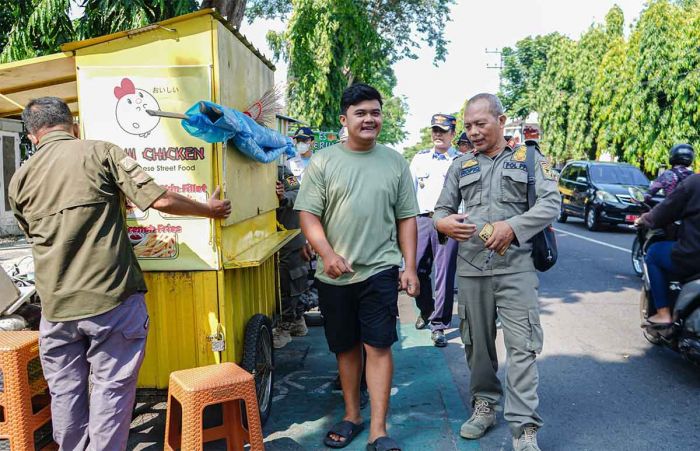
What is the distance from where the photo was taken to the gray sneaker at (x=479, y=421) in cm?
347

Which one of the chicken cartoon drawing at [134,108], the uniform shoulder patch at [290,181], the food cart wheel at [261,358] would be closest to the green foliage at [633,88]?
the uniform shoulder patch at [290,181]

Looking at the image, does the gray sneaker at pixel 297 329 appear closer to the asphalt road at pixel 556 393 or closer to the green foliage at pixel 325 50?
the asphalt road at pixel 556 393

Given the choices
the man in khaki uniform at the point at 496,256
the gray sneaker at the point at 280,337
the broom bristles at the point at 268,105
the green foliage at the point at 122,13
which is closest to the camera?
the man in khaki uniform at the point at 496,256

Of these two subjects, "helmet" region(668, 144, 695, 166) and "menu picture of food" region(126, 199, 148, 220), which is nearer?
"menu picture of food" region(126, 199, 148, 220)

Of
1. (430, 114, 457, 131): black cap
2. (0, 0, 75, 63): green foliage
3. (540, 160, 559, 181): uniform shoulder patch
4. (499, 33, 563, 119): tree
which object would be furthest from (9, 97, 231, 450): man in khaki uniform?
(499, 33, 563, 119): tree

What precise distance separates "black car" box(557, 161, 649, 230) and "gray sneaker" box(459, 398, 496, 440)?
34.3 feet

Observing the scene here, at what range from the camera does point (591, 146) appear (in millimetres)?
25500

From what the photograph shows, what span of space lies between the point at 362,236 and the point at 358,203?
188 mm

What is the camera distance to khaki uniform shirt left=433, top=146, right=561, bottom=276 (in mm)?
3131

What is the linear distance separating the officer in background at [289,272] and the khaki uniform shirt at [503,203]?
2085 mm

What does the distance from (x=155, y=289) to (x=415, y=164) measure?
3260 millimetres

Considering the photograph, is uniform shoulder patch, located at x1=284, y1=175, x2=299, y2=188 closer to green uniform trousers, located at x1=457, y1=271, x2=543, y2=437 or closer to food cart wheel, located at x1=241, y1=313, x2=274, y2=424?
food cart wheel, located at x1=241, y1=313, x2=274, y2=424

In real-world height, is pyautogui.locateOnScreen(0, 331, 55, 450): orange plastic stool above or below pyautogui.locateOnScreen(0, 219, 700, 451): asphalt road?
above

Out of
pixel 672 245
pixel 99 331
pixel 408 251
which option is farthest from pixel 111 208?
pixel 672 245
